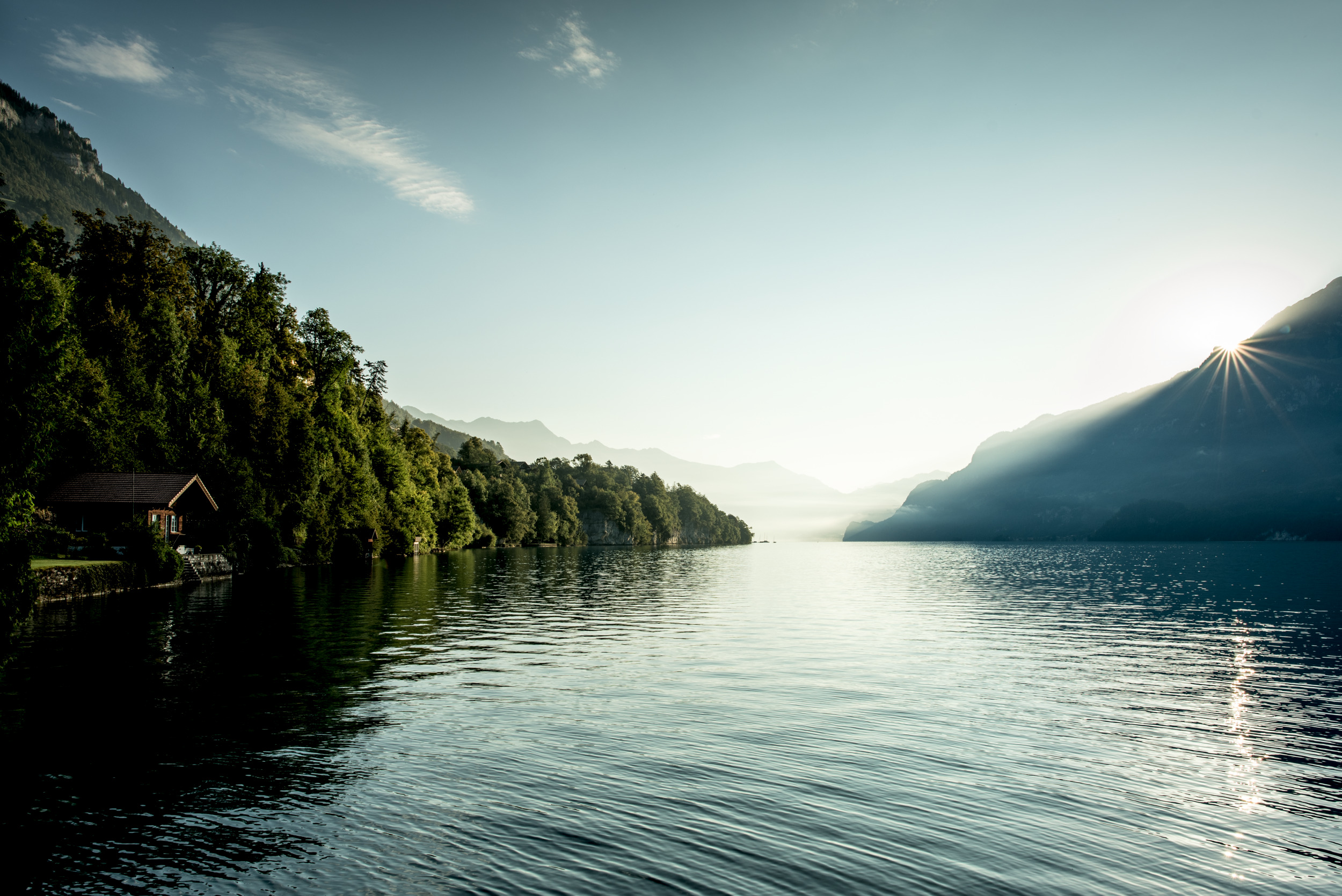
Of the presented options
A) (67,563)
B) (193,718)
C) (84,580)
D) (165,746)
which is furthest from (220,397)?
(165,746)

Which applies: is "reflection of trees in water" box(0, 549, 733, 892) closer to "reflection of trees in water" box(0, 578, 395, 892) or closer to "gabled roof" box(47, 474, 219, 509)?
"reflection of trees in water" box(0, 578, 395, 892)

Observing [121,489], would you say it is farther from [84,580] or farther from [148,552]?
[84,580]

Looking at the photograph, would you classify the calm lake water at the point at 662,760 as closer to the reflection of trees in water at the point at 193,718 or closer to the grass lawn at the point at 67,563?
the reflection of trees in water at the point at 193,718

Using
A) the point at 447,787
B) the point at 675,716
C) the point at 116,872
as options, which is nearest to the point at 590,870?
the point at 447,787

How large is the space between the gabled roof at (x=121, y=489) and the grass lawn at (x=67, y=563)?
8.85 meters

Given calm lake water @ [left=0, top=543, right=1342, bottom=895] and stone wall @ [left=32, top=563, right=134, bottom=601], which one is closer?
calm lake water @ [left=0, top=543, right=1342, bottom=895]

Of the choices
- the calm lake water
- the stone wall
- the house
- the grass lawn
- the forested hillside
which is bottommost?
the calm lake water

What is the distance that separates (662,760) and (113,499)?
2306 inches

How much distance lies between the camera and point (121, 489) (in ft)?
179

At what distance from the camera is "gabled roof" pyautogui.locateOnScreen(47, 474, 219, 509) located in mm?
53562

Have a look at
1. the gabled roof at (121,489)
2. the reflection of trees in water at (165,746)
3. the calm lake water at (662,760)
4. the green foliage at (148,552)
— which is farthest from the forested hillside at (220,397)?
the calm lake water at (662,760)

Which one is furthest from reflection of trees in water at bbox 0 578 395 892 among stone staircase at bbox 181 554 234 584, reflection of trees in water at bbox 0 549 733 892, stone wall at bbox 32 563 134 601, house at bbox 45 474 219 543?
stone staircase at bbox 181 554 234 584

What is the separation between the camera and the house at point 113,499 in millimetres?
53562

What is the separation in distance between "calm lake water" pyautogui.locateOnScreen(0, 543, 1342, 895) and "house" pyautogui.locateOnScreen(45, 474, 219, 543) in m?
25.8
